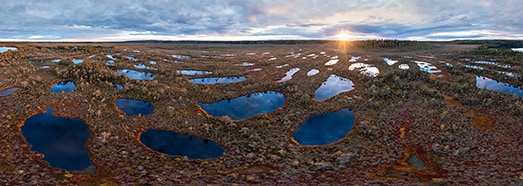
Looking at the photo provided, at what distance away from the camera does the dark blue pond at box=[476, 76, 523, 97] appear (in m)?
43.7

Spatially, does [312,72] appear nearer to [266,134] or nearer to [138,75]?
[138,75]

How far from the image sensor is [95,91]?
39.7 m

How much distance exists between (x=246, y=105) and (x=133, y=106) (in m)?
14.1

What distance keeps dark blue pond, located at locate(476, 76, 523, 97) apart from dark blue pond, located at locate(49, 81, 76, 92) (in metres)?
63.2

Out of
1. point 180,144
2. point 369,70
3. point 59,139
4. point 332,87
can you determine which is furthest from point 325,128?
point 369,70

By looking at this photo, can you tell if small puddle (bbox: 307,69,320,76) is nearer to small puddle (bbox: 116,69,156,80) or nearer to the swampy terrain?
the swampy terrain

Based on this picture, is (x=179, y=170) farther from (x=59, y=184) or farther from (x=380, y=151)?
(x=380, y=151)

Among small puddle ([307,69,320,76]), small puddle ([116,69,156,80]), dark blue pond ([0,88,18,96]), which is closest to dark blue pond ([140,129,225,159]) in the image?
dark blue pond ([0,88,18,96])

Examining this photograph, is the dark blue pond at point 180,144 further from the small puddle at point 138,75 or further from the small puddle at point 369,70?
the small puddle at point 369,70

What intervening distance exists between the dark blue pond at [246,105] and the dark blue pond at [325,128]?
6179 mm

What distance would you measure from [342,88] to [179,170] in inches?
1344

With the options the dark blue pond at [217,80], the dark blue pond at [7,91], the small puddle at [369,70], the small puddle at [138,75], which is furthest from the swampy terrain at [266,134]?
the small puddle at [369,70]

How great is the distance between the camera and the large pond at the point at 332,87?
4347 centimetres

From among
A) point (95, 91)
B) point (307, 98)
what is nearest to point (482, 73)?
point (307, 98)
